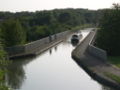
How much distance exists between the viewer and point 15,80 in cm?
3164

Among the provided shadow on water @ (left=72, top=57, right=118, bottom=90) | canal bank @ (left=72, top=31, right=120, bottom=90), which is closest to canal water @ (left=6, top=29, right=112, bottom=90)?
shadow on water @ (left=72, top=57, right=118, bottom=90)

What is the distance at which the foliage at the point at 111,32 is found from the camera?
140ft

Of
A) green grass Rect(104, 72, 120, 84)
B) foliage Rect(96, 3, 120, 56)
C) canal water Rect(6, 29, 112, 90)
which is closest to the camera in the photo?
green grass Rect(104, 72, 120, 84)

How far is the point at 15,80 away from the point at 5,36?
740 inches

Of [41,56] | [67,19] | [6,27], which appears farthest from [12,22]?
[67,19]

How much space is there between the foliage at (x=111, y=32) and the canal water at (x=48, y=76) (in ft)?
14.8

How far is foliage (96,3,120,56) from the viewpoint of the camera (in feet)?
140

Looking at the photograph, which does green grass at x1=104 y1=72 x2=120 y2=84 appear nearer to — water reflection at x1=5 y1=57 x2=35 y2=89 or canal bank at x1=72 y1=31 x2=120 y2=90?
canal bank at x1=72 y1=31 x2=120 y2=90

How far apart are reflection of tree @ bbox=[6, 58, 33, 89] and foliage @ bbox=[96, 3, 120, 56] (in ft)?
30.7

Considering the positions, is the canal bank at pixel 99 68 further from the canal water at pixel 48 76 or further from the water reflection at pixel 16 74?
the water reflection at pixel 16 74

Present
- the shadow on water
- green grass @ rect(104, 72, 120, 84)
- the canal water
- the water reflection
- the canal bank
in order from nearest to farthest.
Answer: the shadow on water → green grass @ rect(104, 72, 120, 84) → the canal bank → the canal water → the water reflection

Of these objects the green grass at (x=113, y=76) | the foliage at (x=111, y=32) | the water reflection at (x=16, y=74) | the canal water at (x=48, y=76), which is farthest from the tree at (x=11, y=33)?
the green grass at (x=113, y=76)

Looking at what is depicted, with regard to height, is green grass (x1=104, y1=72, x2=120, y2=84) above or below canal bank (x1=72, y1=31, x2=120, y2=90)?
above

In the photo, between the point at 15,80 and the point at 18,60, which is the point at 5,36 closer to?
the point at 18,60
